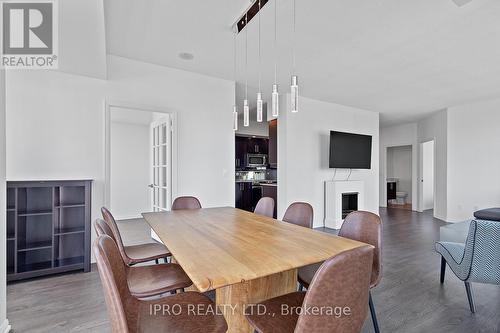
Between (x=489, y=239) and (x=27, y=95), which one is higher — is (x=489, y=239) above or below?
below

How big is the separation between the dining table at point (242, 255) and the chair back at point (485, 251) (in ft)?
4.09

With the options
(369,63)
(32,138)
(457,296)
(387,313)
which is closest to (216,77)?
(369,63)

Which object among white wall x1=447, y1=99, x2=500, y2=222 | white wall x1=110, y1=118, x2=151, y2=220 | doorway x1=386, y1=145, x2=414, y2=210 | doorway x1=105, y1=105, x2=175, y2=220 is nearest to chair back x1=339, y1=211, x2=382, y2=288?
doorway x1=105, y1=105, x2=175, y2=220

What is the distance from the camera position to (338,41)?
9.68 ft

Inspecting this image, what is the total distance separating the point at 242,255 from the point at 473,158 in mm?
6489

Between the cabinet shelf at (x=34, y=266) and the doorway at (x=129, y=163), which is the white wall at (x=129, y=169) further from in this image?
the cabinet shelf at (x=34, y=266)

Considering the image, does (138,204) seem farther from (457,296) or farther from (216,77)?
(457,296)

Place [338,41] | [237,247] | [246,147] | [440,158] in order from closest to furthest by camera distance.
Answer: [237,247] < [338,41] < [440,158] < [246,147]

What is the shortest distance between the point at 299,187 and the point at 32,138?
4197 millimetres

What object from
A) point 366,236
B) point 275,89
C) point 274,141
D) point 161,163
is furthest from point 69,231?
point 274,141

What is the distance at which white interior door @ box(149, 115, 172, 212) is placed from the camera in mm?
3816

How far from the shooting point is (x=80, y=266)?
9.70 feet

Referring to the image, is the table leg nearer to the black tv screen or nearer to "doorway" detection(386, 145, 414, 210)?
the black tv screen

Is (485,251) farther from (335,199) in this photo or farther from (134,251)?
(335,199)
